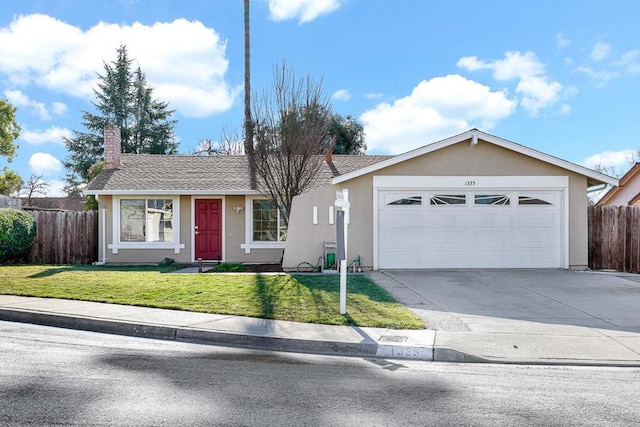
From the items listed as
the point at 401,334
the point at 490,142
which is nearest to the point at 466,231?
the point at 490,142

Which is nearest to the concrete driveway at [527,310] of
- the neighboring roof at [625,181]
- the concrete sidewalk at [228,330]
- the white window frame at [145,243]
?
the concrete sidewalk at [228,330]

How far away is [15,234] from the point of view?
51.5 ft

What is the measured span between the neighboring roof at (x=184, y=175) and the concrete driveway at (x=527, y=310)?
21.2 ft

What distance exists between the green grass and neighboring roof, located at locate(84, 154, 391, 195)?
378 cm

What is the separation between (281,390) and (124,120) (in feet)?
128

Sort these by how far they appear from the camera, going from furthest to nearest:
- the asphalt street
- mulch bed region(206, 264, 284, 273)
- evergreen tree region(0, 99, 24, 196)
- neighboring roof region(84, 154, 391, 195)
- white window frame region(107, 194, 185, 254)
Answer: evergreen tree region(0, 99, 24, 196) < white window frame region(107, 194, 185, 254) < neighboring roof region(84, 154, 391, 195) < mulch bed region(206, 264, 284, 273) < the asphalt street

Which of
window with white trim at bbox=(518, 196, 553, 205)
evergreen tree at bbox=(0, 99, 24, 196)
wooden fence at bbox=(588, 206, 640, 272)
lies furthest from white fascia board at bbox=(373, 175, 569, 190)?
evergreen tree at bbox=(0, 99, 24, 196)

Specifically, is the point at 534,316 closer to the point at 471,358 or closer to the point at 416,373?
the point at 471,358

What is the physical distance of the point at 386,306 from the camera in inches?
346

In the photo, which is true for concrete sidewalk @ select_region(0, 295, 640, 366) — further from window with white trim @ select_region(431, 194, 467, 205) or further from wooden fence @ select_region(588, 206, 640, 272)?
wooden fence @ select_region(588, 206, 640, 272)

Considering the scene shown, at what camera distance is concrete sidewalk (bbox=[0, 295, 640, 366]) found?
618 cm

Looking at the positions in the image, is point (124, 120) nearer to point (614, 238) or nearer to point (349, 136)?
point (349, 136)

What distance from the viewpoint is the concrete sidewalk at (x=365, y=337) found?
6.18 metres

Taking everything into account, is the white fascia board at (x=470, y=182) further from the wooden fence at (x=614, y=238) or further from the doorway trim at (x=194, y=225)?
the doorway trim at (x=194, y=225)
